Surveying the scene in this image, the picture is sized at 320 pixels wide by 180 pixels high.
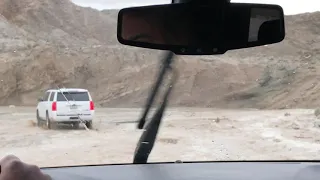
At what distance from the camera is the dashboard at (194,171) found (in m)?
4.09

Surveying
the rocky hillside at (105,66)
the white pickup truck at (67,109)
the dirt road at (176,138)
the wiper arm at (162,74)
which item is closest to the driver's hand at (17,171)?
the wiper arm at (162,74)

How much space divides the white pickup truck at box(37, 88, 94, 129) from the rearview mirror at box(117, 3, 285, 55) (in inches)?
236

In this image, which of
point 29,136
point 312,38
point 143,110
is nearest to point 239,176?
point 143,110

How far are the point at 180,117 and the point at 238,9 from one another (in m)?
9.54

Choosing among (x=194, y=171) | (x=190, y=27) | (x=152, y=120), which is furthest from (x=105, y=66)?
(x=190, y=27)

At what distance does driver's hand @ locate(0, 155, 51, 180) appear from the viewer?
2820 mm

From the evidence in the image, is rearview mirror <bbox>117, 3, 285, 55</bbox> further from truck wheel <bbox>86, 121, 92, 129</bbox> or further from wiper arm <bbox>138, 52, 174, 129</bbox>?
truck wheel <bbox>86, 121, 92, 129</bbox>

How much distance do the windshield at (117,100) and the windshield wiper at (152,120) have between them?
0.20ft

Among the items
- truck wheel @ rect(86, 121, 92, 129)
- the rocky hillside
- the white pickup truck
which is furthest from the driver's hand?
the rocky hillside

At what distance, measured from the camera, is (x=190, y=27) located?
3467 mm

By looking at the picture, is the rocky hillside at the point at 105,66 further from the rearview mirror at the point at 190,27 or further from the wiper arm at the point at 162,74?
the rearview mirror at the point at 190,27

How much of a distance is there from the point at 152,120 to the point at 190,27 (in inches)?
48.1

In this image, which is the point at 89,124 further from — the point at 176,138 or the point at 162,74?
the point at 162,74

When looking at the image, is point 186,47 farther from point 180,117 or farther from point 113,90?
point 113,90
